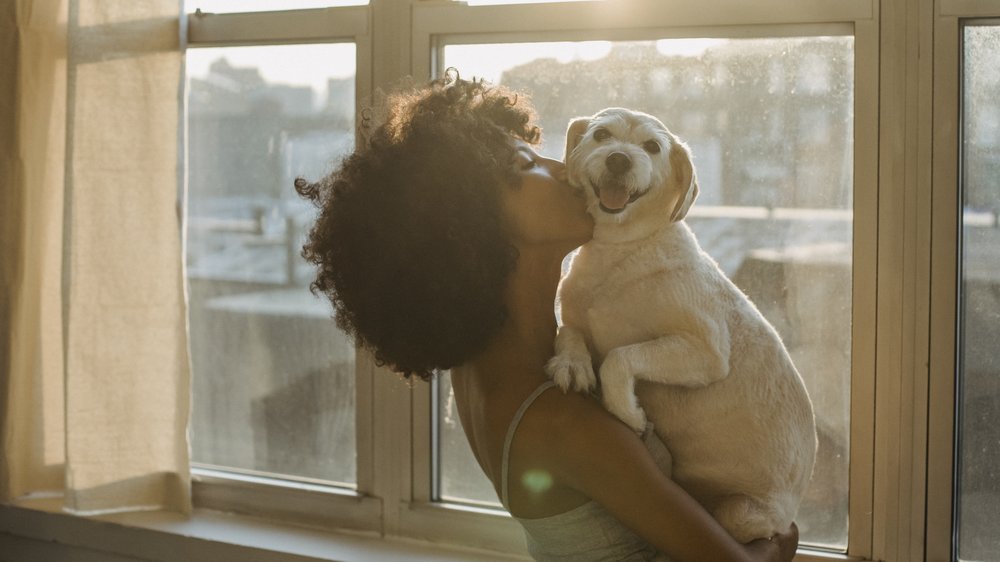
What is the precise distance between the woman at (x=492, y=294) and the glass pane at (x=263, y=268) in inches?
32.2

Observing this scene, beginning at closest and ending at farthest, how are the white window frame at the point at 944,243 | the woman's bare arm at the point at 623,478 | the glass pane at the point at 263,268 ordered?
the woman's bare arm at the point at 623,478 → the white window frame at the point at 944,243 → the glass pane at the point at 263,268

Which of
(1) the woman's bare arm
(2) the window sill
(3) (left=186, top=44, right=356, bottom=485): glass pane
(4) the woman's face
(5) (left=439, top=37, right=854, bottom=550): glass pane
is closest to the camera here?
(1) the woman's bare arm

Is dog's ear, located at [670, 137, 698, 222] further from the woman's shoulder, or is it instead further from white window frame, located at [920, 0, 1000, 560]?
white window frame, located at [920, 0, 1000, 560]

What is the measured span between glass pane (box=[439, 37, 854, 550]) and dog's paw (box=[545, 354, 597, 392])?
0.67 meters

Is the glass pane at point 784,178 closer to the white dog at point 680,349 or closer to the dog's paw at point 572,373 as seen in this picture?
the white dog at point 680,349

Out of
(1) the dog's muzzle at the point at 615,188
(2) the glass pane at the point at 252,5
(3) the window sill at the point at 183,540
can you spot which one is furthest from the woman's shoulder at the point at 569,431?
(2) the glass pane at the point at 252,5

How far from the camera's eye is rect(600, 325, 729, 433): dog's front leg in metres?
1.12

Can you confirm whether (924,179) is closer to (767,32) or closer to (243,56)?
(767,32)

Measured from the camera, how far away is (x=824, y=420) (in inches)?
67.0

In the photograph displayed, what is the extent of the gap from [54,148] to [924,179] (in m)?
1.74

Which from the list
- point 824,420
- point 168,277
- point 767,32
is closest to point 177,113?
point 168,277

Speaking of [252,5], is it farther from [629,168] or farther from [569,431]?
[569,431]

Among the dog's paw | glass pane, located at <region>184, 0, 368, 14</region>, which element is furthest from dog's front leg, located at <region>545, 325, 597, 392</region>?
glass pane, located at <region>184, 0, 368, 14</region>

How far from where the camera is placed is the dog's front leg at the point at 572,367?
1136 millimetres
